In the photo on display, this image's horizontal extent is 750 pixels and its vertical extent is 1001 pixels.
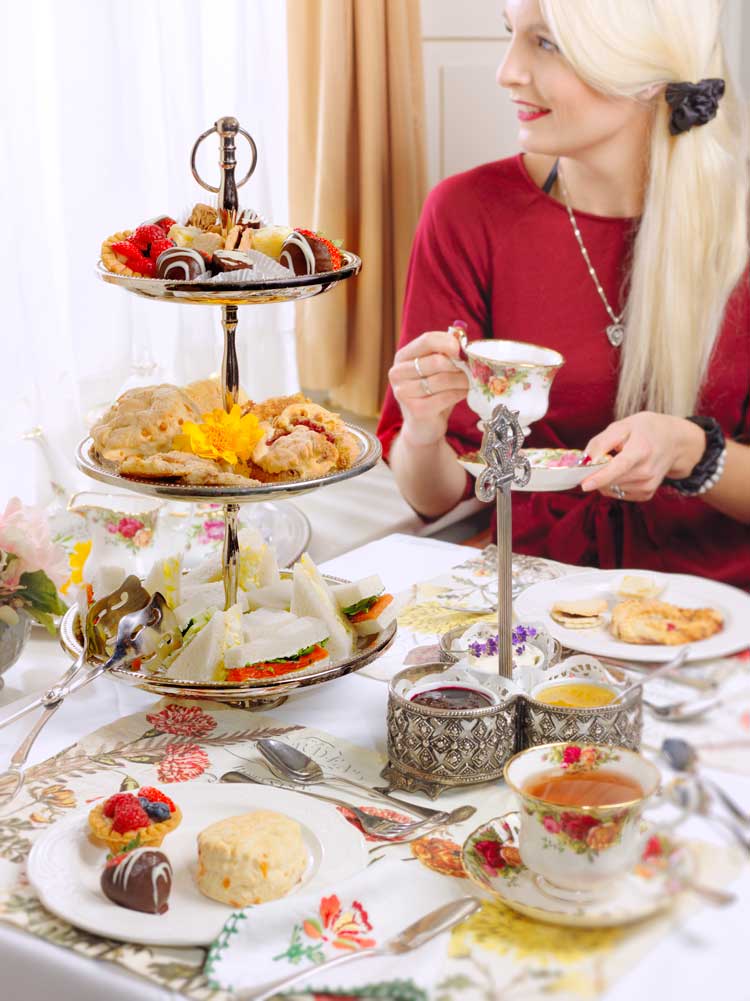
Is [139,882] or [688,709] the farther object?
[139,882]

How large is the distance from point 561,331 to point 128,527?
0.89 meters

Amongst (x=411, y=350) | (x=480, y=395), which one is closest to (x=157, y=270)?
(x=480, y=395)

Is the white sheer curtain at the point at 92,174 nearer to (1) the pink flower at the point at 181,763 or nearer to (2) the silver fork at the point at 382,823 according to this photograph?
(1) the pink flower at the point at 181,763

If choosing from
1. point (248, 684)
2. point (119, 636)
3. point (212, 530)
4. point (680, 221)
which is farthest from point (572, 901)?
point (680, 221)

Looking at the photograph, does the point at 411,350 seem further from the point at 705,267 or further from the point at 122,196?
the point at 122,196

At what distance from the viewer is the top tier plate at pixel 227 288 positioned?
1028 mm

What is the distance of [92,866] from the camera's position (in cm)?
88

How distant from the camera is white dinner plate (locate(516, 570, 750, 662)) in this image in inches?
46.0

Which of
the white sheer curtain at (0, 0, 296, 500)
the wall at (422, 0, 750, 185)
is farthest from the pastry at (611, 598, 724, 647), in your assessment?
the wall at (422, 0, 750, 185)

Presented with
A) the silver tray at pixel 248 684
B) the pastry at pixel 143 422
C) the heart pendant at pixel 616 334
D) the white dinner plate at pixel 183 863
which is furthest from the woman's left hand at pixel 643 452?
the white dinner plate at pixel 183 863

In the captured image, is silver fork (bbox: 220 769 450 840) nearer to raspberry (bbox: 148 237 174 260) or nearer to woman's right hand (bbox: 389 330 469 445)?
raspberry (bbox: 148 237 174 260)

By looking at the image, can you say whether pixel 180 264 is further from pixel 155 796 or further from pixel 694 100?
pixel 694 100

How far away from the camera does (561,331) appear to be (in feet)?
6.43

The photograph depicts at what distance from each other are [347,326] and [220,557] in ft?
4.97
